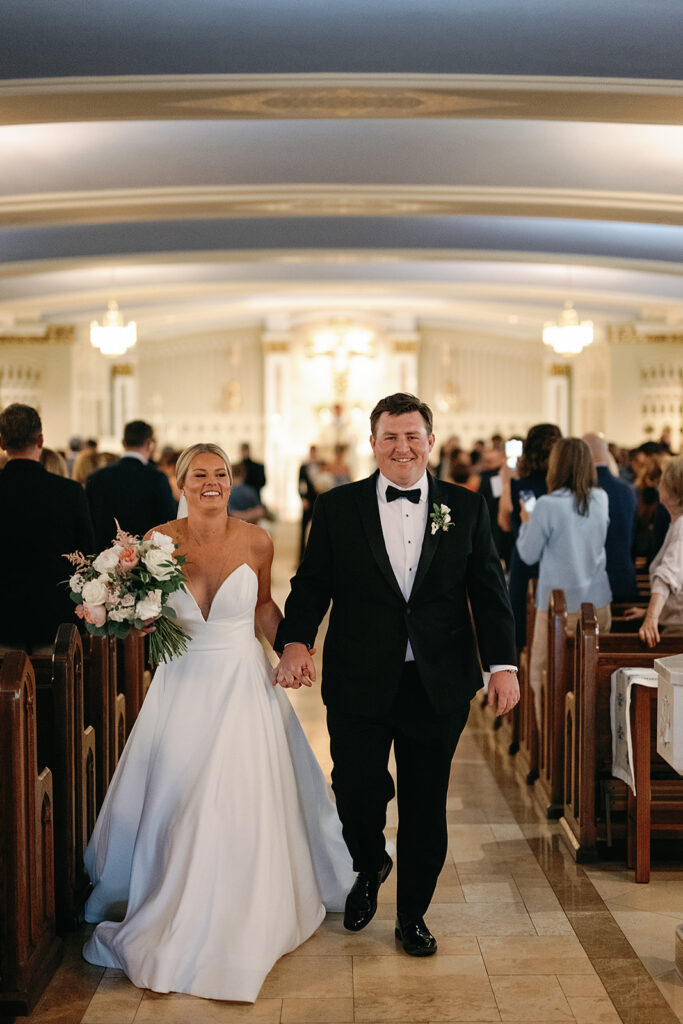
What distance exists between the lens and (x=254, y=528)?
439 centimetres

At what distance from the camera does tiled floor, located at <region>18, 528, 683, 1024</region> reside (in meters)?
3.73

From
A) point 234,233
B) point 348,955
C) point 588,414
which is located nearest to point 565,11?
point 348,955

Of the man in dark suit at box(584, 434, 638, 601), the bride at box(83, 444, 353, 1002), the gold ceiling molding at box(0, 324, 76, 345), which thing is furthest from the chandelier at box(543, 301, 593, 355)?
the bride at box(83, 444, 353, 1002)

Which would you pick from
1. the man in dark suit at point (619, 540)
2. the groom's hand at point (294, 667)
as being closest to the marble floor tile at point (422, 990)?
the groom's hand at point (294, 667)

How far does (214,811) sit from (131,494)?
11.9 feet

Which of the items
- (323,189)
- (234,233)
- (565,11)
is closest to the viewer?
(565,11)

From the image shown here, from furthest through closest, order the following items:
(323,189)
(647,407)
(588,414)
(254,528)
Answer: (588,414)
(647,407)
(323,189)
(254,528)

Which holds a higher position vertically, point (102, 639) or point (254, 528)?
point (254, 528)

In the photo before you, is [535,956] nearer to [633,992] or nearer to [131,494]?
[633,992]

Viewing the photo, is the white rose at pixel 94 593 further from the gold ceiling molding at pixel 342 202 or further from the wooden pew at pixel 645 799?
the gold ceiling molding at pixel 342 202

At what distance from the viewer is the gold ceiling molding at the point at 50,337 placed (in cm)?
1891

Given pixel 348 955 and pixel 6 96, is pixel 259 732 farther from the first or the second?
pixel 6 96

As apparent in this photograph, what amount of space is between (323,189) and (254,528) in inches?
217

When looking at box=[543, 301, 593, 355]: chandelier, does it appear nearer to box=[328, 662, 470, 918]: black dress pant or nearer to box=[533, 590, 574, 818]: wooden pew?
box=[533, 590, 574, 818]: wooden pew
